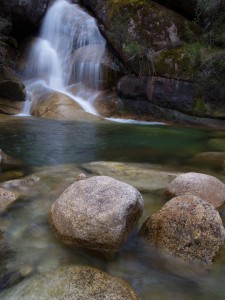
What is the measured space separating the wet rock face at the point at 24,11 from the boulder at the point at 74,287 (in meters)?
16.6

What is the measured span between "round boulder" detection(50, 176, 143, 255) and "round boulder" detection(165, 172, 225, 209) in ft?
3.54

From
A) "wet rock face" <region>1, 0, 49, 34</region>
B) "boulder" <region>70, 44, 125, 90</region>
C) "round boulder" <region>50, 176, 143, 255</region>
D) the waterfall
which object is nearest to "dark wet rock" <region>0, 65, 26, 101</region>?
the waterfall

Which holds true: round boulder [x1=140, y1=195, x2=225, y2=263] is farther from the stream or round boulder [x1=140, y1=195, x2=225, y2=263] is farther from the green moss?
the green moss

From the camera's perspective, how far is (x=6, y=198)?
4.77 m

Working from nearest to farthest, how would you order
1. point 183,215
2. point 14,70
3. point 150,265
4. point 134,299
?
point 134,299 < point 150,265 < point 183,215 < point 14,70

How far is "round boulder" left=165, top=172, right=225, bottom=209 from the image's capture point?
483 centimetres

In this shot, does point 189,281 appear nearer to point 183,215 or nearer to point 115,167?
point 183,215

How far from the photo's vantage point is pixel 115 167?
21.5ft

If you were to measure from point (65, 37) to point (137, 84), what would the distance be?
5.99 m

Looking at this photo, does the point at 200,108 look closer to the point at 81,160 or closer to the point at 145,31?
the point at 145,31

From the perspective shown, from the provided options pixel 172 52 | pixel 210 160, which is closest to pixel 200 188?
pixel 210 160

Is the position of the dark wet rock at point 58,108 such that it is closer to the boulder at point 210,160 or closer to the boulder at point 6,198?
the boulder at point 210,160

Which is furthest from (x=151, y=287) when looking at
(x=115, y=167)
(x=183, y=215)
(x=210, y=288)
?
(x=115, y=167)

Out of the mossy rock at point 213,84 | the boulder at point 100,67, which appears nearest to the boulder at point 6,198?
the mossy rock at point 213,84
